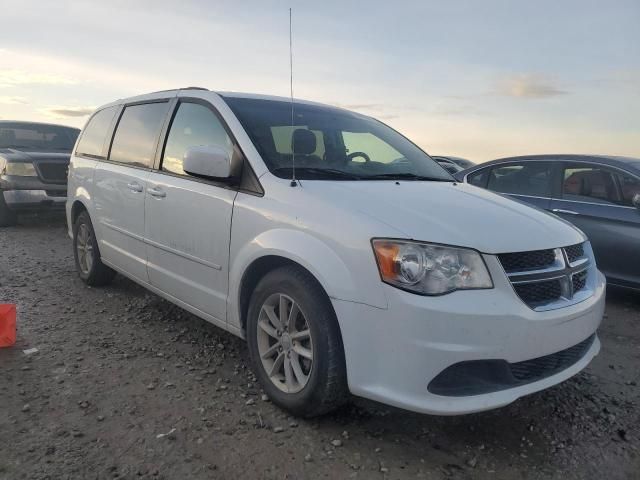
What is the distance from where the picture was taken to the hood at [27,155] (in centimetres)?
813

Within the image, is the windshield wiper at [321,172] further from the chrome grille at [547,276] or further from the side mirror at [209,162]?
the chrome grille at [547,276]

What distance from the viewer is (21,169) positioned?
816 centimetres

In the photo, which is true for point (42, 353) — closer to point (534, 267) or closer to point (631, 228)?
point (534, 267)

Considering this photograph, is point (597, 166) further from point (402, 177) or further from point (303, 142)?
point (303, 142)

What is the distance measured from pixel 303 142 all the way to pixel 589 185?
3.50 meters

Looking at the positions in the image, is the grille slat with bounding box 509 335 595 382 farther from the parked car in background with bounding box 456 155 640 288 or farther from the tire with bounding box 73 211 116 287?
the tire with bounding box 73 211 116 287

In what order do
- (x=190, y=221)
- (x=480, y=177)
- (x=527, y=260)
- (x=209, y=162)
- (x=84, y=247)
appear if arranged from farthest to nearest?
1. (x=480, y=177)
2. (x=84, y=247)
3. (x=190, y=221)
4. (x=209, y=162)
5. (x=527, y=260)

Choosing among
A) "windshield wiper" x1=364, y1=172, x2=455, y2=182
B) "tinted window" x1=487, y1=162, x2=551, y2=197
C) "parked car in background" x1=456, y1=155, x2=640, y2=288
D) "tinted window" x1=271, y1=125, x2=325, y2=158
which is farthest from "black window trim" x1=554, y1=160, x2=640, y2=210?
"tinted window" x1=271, y1=125, x2=325, y2=158

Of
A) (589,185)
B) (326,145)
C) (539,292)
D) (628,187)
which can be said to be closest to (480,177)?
(589,185)

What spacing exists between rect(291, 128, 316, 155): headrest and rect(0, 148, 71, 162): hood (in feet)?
21.1

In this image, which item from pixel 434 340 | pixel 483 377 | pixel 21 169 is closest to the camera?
pixel 434 340

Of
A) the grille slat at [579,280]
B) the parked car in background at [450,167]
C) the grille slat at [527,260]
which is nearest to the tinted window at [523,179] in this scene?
the parked car in background at [450,167]

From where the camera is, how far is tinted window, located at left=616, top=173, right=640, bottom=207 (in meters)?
5.05

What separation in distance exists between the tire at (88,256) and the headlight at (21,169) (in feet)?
11.7
